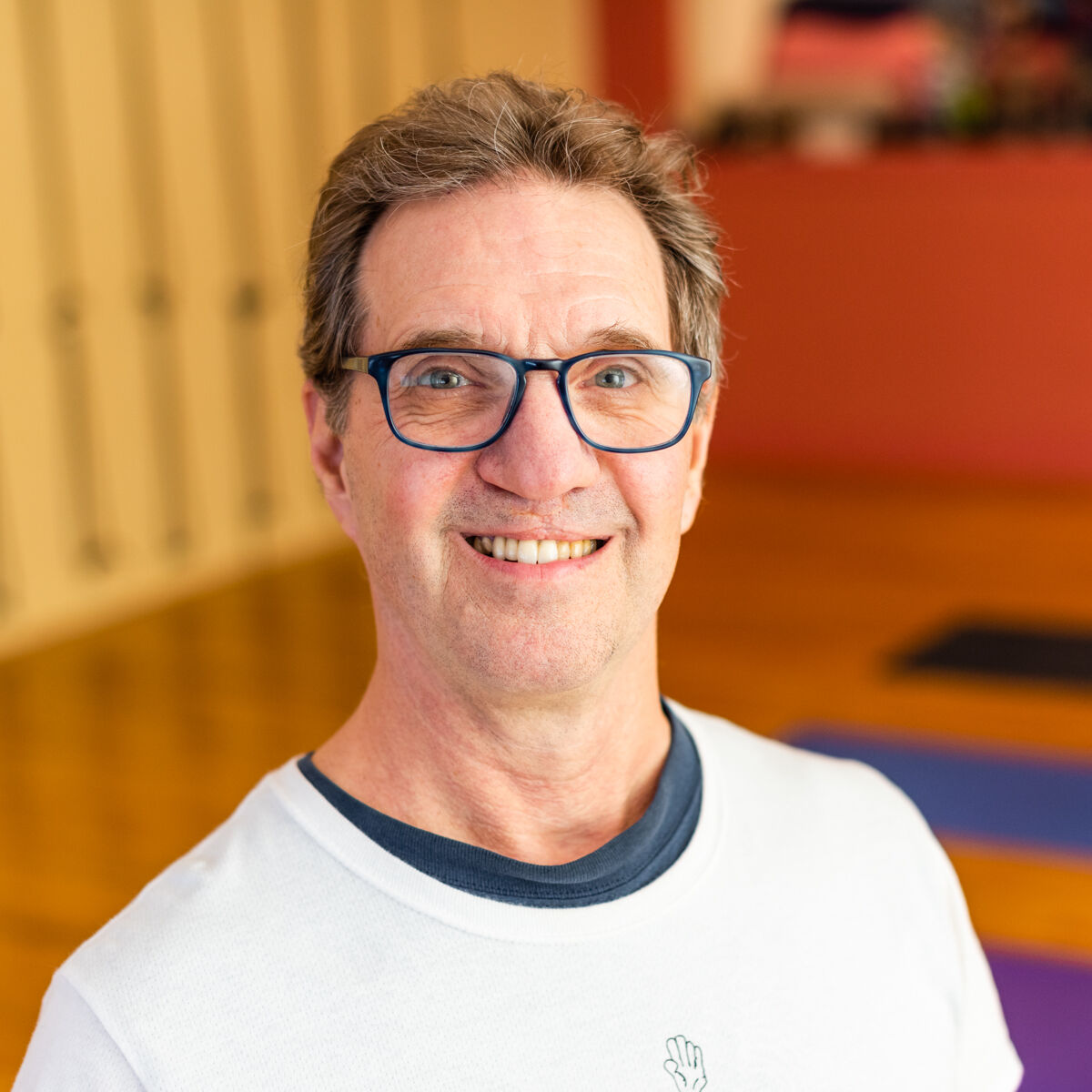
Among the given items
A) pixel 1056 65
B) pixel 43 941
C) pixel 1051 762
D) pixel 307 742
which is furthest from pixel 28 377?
pixel 1056 65

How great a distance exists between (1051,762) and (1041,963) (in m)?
1.04

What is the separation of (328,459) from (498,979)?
42 centimetres

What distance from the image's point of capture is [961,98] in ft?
22.5

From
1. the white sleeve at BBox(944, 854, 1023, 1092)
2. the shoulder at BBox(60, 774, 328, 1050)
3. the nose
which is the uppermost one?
the nose

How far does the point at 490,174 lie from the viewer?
103cm

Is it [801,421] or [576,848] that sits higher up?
[576,848]

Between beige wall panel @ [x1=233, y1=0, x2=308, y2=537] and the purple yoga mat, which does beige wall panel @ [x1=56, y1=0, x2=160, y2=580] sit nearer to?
beige wall panel @ [x1=233, y1=0, x2=308, y2=537]

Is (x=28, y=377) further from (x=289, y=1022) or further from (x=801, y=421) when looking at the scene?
(x=289, y=1022)

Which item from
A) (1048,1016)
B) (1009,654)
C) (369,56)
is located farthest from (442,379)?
(369,56)

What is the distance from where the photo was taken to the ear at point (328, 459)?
45.1 inches

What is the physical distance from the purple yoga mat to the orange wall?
409 cm

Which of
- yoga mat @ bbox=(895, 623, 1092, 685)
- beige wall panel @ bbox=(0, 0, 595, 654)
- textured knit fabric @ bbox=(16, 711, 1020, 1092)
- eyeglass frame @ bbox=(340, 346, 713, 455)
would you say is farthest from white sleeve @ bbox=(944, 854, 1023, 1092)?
beige wall panel @ bbox=(0, 0, 595, 654)

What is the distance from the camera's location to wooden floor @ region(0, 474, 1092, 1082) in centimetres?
314

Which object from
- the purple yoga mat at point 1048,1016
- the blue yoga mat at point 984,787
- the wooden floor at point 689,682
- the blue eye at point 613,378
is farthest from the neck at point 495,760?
the blue yoga mat at point 984,787
